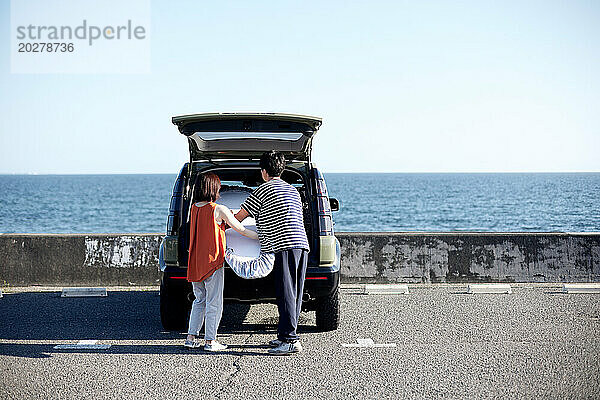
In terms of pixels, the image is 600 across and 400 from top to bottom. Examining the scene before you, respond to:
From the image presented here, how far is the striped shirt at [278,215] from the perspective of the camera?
733 cm

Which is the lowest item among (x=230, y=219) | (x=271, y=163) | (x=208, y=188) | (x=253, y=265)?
(x=253, y=265)

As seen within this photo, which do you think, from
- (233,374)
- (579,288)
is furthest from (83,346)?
(579,288)

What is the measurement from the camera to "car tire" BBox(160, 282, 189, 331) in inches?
313

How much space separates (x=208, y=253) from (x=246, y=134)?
121 centimetres

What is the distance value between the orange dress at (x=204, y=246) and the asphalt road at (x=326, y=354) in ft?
2.38

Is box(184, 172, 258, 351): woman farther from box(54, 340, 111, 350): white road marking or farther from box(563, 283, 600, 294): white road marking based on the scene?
box(563, 283, 600, 294): white road marking

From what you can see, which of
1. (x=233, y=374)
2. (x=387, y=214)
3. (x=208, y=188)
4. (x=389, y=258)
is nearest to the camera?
(x=233, y=374)

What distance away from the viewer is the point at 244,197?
8.26 metres

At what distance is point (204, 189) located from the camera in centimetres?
744

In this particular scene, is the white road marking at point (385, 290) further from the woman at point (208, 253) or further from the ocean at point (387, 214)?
the ocean at point (387, 214)

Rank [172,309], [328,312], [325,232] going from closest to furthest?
[325,232]
[172,309]
[328,312]

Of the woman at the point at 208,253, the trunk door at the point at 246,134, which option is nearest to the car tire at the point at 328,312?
the woman at the point at 208,253

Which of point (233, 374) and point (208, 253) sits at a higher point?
point (208, 253)

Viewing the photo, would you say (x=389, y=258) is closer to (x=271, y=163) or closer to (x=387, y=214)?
(x=271, y=163)
